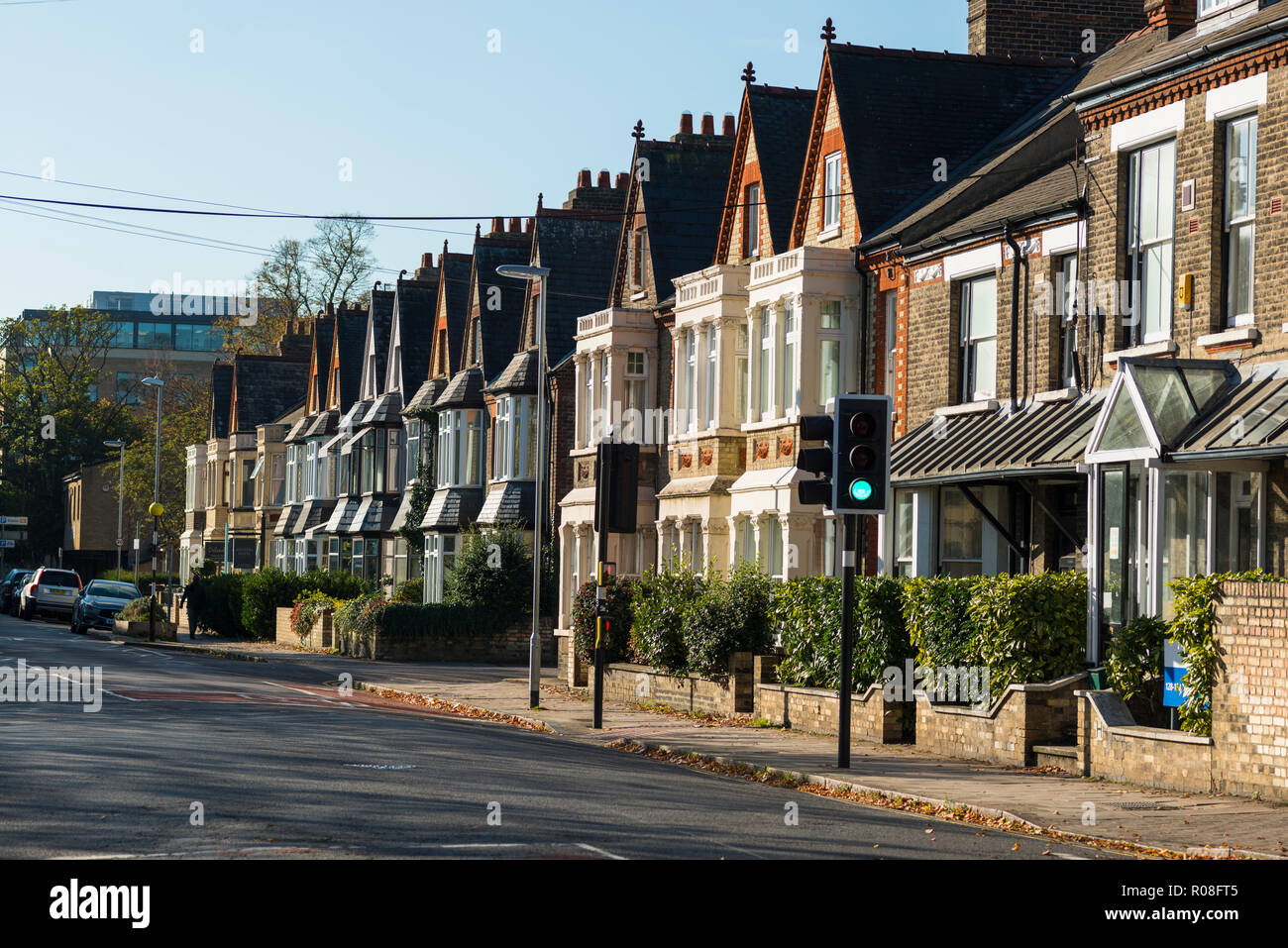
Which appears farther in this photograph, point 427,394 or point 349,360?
point 349,360

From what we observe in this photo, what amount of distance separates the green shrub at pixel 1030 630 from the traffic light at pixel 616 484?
611 cm

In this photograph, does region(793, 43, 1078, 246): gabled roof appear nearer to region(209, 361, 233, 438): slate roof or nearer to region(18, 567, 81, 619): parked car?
region(18, 567, 81, 619): parked car

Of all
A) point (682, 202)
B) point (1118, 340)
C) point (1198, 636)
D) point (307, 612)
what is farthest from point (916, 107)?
point (307, 612)

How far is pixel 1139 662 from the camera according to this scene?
56.4 ft

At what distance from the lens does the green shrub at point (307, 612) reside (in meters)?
46.6

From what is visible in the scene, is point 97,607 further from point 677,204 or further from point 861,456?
point 861,456

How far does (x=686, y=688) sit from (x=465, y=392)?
2360 centimetres

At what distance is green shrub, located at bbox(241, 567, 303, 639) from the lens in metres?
52.1

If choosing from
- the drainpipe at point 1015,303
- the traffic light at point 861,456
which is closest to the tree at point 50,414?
the drainpipe at point 1015,303

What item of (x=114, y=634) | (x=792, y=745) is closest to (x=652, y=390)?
(x=792, y=745)

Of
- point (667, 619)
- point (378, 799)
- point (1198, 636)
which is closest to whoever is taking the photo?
point (378, 799)

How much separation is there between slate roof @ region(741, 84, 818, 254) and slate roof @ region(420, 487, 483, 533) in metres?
17.1

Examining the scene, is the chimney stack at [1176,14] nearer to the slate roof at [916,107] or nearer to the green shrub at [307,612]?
the slate roof at [916,107]
